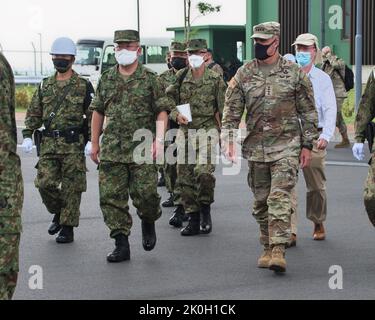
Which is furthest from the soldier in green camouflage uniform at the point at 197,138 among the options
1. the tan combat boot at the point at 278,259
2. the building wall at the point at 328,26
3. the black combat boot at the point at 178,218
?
the building wall at the point at 328,26

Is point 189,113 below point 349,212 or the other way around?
the other way around

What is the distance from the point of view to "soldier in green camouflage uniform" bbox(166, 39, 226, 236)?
9961 mm

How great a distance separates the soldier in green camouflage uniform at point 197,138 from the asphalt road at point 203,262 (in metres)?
0.31

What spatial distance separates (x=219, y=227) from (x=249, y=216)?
2.71 ft

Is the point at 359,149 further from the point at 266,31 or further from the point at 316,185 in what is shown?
the point at 266,31

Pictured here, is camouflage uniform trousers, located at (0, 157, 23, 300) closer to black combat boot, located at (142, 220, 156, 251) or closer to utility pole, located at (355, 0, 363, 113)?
black combat boot, located at (142, 220, 156, 251)

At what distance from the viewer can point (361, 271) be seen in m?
7.81

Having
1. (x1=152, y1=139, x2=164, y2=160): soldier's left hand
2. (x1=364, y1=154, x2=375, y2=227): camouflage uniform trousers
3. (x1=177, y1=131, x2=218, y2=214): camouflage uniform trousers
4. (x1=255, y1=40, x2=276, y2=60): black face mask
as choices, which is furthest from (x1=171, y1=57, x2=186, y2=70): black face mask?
(x1=364, y1=154, x2=375, y2=227): camouflage uniform trousers

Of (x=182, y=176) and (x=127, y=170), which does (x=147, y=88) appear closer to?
(x=127, y=170)

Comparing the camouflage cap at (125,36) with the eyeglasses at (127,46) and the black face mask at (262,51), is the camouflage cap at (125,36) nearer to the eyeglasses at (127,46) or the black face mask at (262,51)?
the eyeglasses at (127,46)

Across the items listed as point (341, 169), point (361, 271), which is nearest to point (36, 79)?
point (341, 169)

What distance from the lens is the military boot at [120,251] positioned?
8.36 metres

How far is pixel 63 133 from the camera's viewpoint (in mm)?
9344

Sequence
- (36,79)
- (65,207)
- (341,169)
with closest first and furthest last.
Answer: (65,207), (341,169), (36,79)
